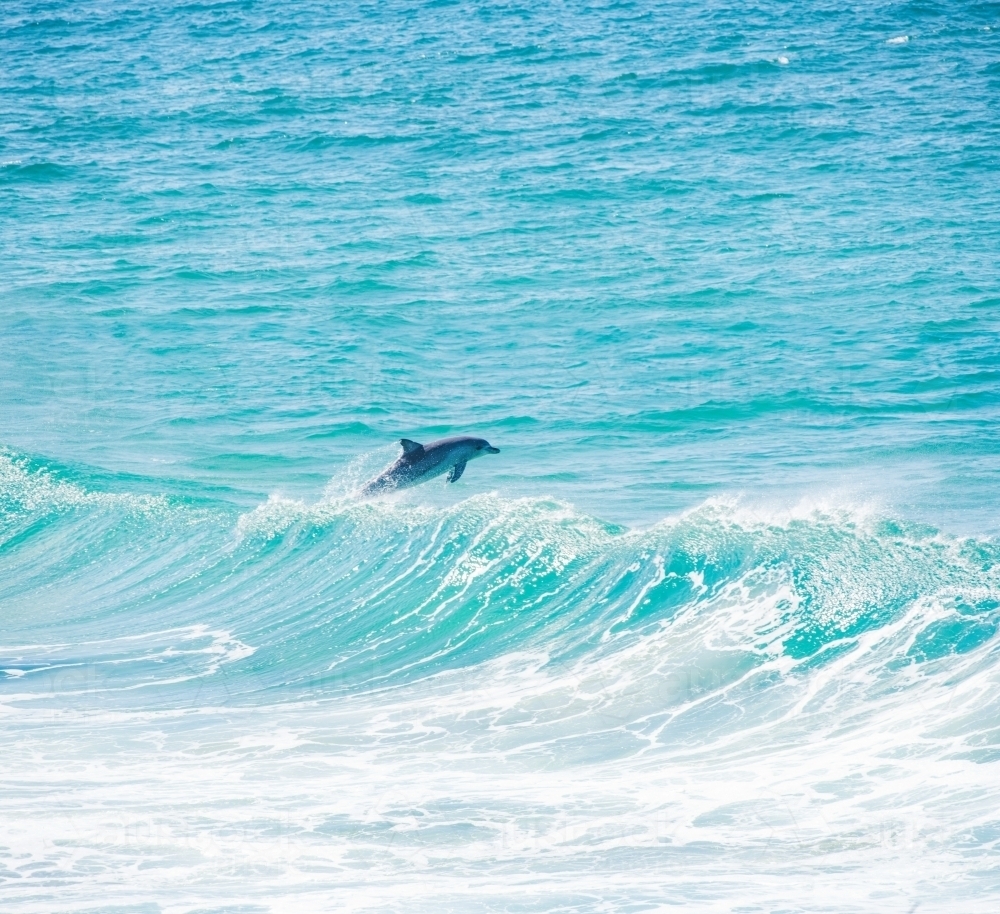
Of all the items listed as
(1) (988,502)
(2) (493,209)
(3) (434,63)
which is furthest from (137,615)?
(3) (434,63)

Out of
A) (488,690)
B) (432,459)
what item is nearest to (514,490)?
(432,459)

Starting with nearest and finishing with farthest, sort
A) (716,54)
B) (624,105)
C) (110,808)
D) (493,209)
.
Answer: (110,808) < (493,209) < (624,105) < (716,54)

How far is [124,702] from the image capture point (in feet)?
42.2

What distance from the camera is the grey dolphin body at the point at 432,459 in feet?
46.6

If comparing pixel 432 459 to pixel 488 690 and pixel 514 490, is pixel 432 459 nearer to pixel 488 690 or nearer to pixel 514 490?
pixel 488 690

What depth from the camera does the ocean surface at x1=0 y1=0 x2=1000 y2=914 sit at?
34.3 feet

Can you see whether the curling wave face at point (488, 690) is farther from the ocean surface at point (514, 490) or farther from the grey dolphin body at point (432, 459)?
the grey dolphin body at point (432, 459)

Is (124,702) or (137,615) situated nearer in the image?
(124,702)

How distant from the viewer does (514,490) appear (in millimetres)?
17297

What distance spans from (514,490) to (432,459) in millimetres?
3156

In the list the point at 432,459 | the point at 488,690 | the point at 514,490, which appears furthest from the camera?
the point at 514,490

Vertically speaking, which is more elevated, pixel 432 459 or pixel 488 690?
pixel 432 459

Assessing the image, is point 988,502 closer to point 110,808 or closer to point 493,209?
point 110,808

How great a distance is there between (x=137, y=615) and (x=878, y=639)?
8021 mm
